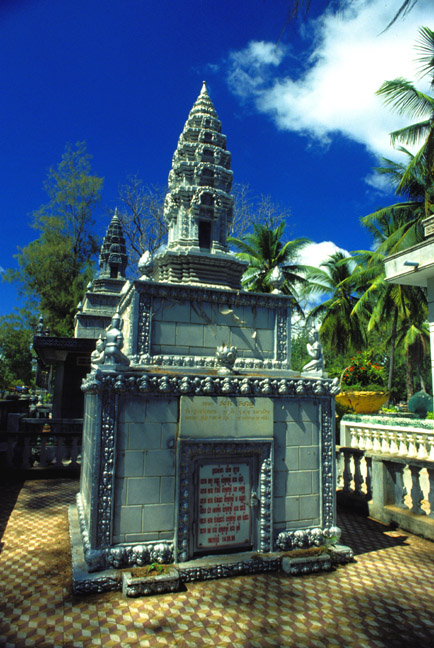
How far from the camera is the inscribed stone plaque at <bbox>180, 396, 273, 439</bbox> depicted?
6254mm

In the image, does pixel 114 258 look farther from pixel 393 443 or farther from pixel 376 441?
pixel 393 443

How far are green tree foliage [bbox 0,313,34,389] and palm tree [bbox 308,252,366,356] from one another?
2448 cm

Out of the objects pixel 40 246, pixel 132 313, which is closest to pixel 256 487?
pixel 132 313

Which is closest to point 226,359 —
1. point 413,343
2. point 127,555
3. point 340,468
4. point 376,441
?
point 127,555

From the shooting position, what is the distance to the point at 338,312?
31.4 meters

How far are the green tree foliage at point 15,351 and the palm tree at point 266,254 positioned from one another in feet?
66.5

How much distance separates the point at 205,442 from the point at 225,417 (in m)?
0.50

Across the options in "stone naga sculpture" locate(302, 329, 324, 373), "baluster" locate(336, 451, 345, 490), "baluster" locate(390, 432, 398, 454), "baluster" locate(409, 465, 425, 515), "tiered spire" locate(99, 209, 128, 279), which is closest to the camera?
"stone naga sculpture" locate(302, 329, 324, 373)

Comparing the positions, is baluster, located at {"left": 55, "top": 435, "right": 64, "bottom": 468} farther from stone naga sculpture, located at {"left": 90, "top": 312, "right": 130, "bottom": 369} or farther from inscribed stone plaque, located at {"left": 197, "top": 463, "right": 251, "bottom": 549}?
inscribed stone plaque, located at {"left": 197, "top": 463, "right": 251, "bottom": 549}

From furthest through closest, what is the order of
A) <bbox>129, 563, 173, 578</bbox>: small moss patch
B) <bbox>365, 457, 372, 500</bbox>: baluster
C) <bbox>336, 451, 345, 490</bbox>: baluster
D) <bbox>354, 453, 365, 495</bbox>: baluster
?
<bbox>336, 451, 345, 490</bbox>: baluster
<bbox>354, 453, 365, 495</bbox>: baluster
<bbox>365, 457, 372, 500</bbox>: baluster
<bbox>129, 563, 173, 578</bbox>: small moss patch

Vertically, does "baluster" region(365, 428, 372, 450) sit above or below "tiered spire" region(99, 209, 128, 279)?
below

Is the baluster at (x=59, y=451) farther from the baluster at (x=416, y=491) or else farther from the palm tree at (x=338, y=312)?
the palm tree at (x=338, y=312)

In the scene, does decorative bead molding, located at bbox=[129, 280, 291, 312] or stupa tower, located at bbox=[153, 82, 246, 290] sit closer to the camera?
decorative bead molding, located at bbox=[129, 280, 291, 312]

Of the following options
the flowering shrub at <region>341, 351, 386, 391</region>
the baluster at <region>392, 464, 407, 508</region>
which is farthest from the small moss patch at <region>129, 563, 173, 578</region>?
Result: the flowering shrub at <region>341, 351, 386, 391</region>
